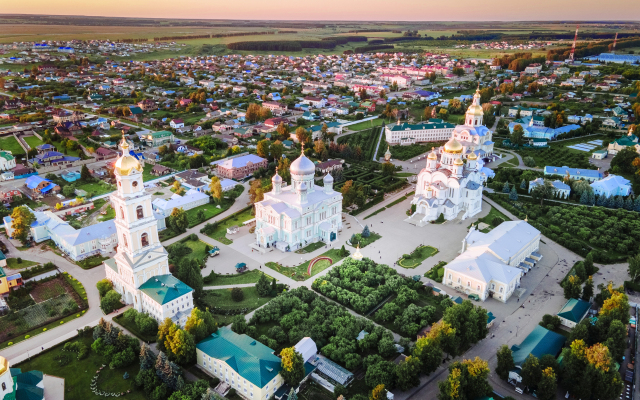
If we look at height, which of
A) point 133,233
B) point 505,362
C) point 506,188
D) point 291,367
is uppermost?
point 133,233

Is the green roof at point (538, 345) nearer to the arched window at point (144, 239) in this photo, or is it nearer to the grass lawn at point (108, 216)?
the arched window at point (144, 239)

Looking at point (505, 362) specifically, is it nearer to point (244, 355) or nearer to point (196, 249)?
point (244, 355)

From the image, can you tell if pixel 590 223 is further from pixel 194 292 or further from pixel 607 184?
pixel 194 292

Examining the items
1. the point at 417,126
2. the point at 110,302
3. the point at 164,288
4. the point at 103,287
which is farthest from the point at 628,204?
the point at 103,287

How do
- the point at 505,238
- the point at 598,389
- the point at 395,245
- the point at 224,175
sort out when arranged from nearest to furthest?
the point at 598,389, the point at 505,238, the point at 395,245, the point at 224,175

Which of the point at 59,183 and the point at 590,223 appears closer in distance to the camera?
the point at 590,223

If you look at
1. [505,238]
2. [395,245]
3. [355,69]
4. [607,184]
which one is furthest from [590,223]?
[355,69]
